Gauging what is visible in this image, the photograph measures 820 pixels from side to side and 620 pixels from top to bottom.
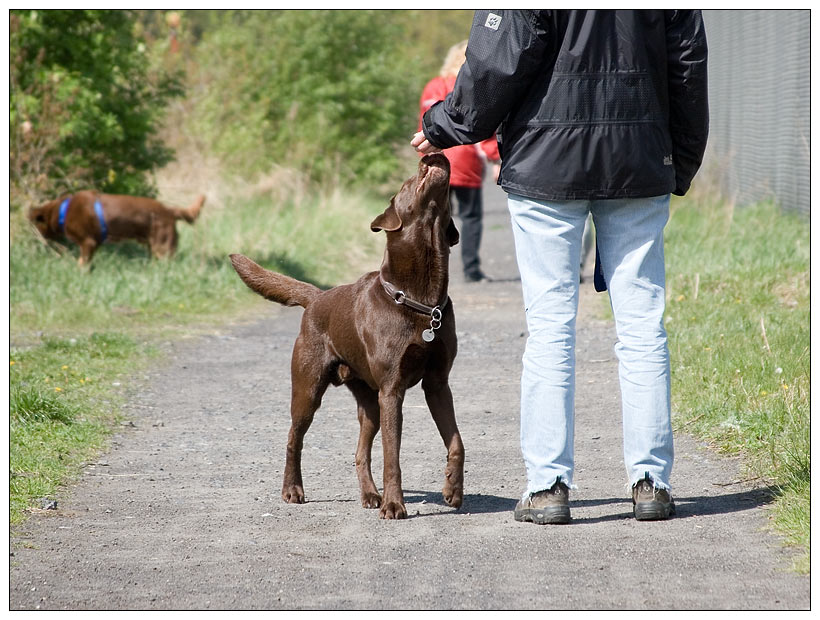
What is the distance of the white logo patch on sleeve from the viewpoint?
3527 mm

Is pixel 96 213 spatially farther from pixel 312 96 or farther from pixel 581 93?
pixel 312 96

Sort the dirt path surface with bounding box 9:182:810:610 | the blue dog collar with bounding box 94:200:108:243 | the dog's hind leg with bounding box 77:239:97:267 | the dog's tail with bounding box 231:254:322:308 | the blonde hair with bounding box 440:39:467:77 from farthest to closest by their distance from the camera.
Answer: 1. the dog's hind leg with bounding box 77:239:97:267
2. the blue dog collar with bounding box 94:200:108:243
3. the blonde hair with bounding box 440:39:467:77
4. the dog's tail with bounding box 231:254:322:308
5. the dirt path surface with bounding box 9:182:810:610

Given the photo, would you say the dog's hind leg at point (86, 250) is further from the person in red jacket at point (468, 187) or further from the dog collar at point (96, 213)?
the person in red jacket at point (468, 187)

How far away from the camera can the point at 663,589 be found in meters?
3.06

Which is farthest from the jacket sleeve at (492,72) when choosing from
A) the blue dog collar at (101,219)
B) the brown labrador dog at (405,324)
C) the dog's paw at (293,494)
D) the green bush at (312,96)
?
the green bush at (312,96)

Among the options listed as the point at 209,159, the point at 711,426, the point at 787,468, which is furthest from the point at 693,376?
the point at 209,159

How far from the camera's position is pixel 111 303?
905cm

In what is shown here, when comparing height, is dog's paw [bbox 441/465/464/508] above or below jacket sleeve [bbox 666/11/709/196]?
below

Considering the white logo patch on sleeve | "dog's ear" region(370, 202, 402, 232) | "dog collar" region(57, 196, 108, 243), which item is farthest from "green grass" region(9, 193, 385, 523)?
the white logo patch on sleeve

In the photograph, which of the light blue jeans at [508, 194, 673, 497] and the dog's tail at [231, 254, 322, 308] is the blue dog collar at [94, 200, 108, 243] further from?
the light blue jeans at [508, 194, 673, 497]

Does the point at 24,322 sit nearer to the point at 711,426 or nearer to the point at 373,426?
the point at 373,426

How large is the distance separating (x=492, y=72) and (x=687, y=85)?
674mm

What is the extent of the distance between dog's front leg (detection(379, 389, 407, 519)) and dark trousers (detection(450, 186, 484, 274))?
6563mm

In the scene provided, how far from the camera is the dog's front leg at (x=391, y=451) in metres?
3.94
